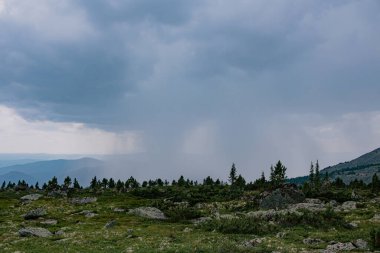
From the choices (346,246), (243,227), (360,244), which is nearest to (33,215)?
(243,227)

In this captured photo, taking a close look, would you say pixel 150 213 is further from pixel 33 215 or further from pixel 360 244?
pixel 360 244

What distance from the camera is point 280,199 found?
222 feet

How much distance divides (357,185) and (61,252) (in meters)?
155

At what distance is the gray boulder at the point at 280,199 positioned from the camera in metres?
66.7

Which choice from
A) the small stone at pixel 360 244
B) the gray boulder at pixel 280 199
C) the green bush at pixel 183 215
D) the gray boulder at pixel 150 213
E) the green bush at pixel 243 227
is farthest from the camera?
the gray boulder at pixel 280 199

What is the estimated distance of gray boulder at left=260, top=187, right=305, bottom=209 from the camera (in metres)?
66.7

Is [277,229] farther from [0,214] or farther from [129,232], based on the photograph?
[0,214]

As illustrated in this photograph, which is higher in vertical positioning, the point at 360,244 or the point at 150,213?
the point at 360,244

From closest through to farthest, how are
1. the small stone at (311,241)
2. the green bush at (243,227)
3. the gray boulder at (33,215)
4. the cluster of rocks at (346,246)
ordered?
1. the cluster of rocks at (346,246)
2. the small stone at (311,241)
3. the green bush at (243,227)
4. the gray boulder at (33,215)

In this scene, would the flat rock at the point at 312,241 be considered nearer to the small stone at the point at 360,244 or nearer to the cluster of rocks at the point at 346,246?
the cluster of rocks at the point at 346,246

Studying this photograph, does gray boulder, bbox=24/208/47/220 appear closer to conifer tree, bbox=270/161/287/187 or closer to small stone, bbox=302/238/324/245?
small stone, bbox=302/238/324/245

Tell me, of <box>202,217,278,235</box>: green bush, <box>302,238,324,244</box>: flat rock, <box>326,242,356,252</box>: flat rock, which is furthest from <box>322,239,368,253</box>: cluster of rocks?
<box>202,217,278,235</box>: green bush

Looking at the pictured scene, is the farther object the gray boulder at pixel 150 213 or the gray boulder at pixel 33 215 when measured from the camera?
the gray boulder at pixel 33 215

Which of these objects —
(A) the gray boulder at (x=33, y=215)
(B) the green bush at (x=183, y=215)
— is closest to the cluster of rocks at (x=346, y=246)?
(B) the green bush at (x=183, y=215)
